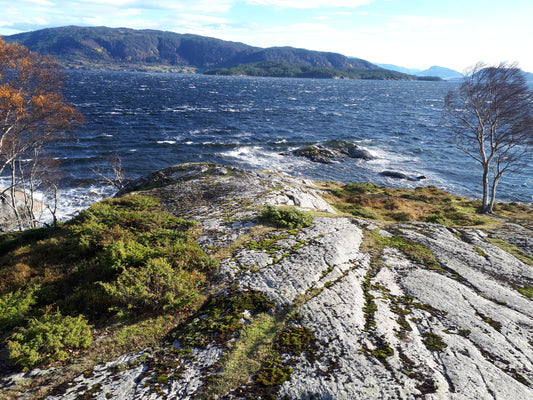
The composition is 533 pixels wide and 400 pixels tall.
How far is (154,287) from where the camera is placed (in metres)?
8.50

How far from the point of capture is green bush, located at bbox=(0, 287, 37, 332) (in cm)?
754

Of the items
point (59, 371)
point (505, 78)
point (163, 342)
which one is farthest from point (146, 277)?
point (505, 78)

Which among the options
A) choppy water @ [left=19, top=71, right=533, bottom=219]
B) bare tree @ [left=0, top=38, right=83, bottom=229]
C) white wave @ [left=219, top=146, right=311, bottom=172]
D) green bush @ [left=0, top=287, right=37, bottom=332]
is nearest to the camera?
green bush @ [left=0, top=287, right=37, bottom=332]

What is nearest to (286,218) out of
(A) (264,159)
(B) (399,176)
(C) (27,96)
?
(C) (27,96)

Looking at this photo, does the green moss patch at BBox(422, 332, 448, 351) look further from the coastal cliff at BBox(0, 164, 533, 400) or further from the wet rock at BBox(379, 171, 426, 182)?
the wet rock at BBox(379, 171, 426, 182)

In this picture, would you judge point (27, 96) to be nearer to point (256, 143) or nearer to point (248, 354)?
point (248, 354)

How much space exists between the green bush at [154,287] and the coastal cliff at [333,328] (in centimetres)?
68

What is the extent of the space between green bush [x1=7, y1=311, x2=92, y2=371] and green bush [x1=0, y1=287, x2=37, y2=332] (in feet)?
3.67

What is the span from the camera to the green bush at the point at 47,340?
5.98 meters

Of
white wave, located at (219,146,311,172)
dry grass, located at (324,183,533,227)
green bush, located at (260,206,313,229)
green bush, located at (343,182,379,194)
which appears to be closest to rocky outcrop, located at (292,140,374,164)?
white wave, located at (219,146,311,172)

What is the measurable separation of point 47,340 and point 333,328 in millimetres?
6794

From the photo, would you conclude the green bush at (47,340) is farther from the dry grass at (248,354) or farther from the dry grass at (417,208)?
the dry grass at (417,208)

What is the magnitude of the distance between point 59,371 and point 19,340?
1.46 metres

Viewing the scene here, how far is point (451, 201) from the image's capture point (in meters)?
35.8
